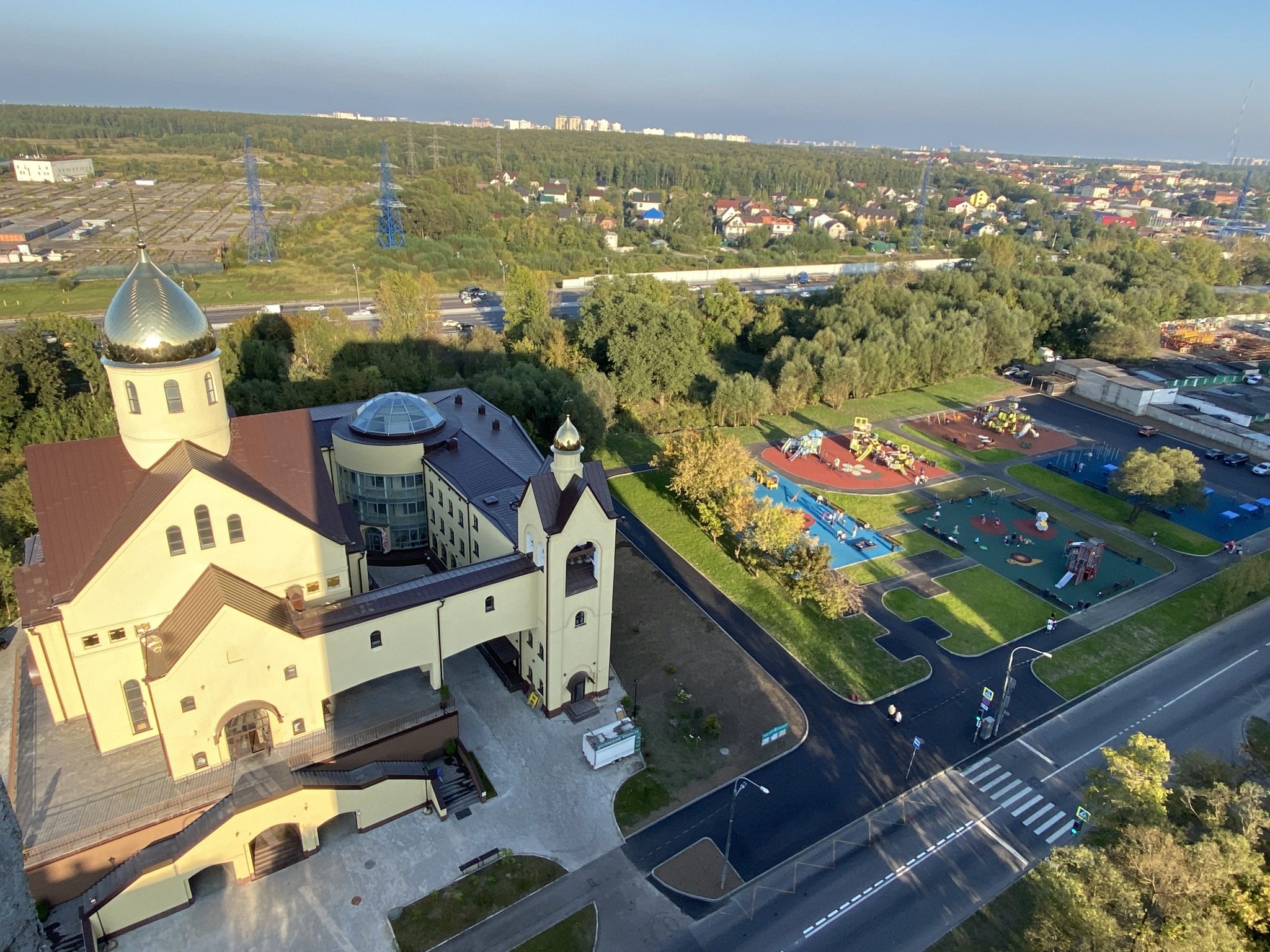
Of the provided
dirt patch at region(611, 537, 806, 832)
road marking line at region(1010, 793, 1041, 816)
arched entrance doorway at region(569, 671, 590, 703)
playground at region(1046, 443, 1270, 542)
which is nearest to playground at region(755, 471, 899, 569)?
dirt patch at region(611, 537, 806, 832)

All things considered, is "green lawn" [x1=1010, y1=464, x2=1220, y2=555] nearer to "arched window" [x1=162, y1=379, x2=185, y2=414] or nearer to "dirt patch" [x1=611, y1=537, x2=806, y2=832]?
"dirt patch" [x1=611, y1=537, x2=806, y2=832]

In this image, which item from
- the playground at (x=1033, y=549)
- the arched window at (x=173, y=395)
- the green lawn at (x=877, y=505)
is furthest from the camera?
the green lawn at (x=877, y=505)

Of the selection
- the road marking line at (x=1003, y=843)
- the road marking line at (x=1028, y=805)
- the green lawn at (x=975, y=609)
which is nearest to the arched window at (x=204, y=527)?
the road marking line at (x=1003, y=843)

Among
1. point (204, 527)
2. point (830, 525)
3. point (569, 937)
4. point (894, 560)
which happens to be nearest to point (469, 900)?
point (569, 937)

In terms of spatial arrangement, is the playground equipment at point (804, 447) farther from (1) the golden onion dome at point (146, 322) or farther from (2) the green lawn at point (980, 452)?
(1) the golden onion dome at point (146, 322)

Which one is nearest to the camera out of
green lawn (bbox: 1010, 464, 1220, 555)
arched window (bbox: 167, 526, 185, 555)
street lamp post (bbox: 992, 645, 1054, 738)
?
arched window (bbox: 167, 526, 185, 555)

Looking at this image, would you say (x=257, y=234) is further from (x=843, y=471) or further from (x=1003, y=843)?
(x=1003, y=843)
